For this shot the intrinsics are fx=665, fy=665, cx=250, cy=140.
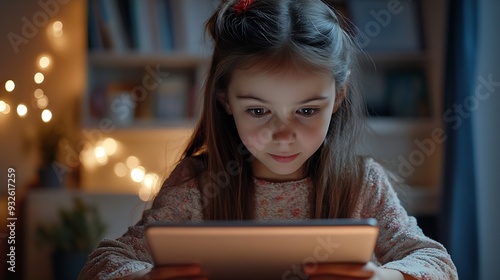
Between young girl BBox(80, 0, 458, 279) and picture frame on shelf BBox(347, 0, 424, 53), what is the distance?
1.94 m

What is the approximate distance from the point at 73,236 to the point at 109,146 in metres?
0.57

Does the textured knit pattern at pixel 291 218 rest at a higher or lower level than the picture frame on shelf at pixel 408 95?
lower

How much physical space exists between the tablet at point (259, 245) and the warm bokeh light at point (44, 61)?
2.52 meters

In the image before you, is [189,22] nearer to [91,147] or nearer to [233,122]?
[91,147]

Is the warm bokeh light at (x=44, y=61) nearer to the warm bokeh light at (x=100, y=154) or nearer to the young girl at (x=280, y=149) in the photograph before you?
the warm bokeh light at (x=100, y=154)

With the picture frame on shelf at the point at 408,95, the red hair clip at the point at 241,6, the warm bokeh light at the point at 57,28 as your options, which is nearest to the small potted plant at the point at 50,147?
the warm bokeh light at the point at 57,28

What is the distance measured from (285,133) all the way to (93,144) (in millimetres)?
2308

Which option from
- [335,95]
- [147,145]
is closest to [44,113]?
[147,145]

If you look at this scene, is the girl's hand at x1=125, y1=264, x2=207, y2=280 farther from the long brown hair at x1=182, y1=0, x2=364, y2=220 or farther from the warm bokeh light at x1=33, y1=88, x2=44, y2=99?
the warm bokeh light at x1=33, y1=88, x2=44, y2=99

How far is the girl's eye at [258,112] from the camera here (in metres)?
1.15

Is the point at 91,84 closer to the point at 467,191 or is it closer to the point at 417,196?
the point at 417,196

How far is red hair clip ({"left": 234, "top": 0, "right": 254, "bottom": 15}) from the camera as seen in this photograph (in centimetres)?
125

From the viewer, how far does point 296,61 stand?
1.14m

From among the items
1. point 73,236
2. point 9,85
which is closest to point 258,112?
point 9,85
